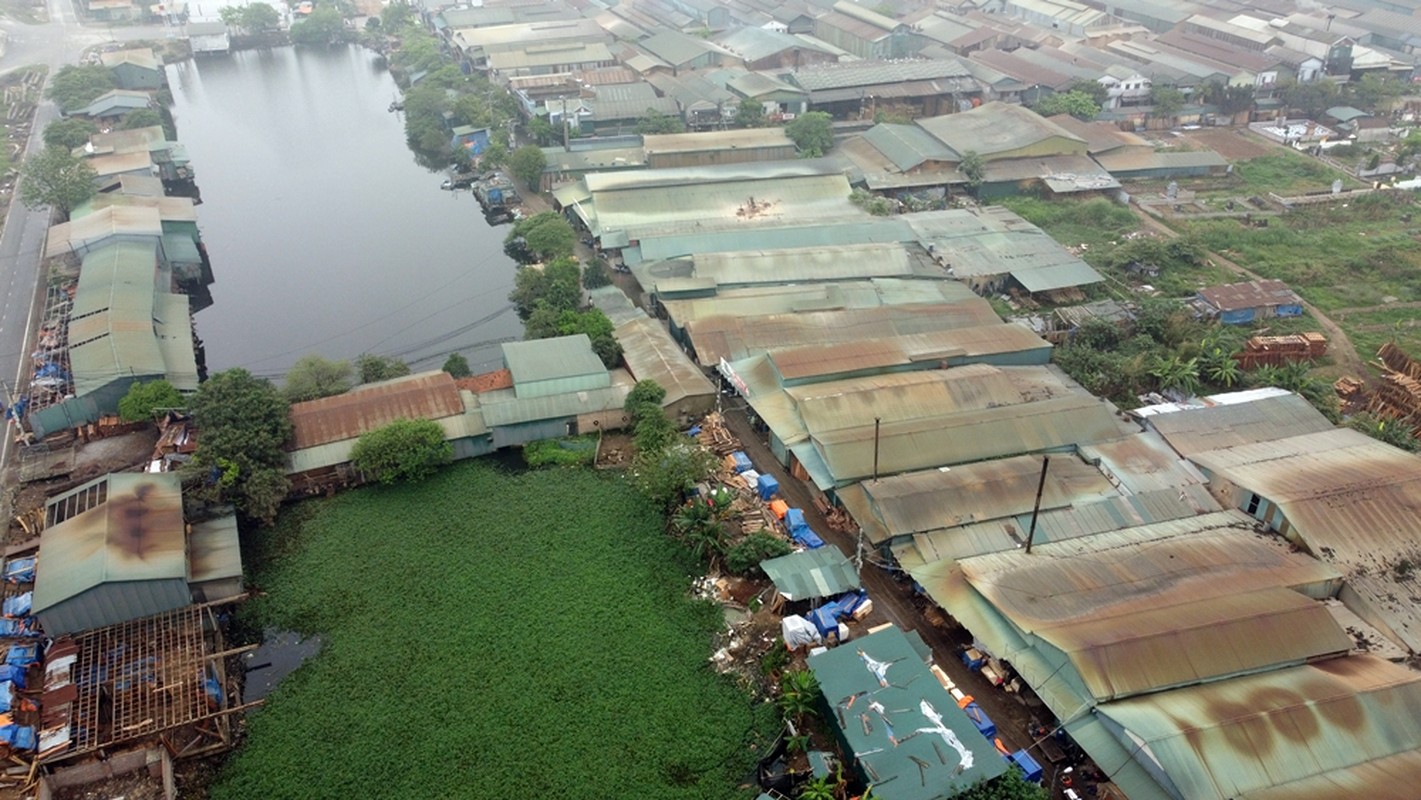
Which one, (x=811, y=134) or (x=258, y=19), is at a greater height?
(x=258, y=19)

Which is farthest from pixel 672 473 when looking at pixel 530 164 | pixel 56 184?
pixel 56 184

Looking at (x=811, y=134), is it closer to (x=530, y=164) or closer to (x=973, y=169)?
(x=973, y=169)

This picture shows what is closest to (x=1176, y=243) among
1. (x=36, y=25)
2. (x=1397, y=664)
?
(x=1397, y=664)

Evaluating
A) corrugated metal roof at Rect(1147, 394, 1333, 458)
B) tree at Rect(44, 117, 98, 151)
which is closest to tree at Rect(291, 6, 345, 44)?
tree at Rect(44, 117, 98, 151)

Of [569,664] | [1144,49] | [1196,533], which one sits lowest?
[569,664]

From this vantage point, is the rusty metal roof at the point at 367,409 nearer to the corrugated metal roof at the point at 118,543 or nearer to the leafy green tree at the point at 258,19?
Answer: the corrugated metal roof at the point at 118,543

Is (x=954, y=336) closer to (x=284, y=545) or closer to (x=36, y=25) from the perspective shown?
(x=284, y=545)
